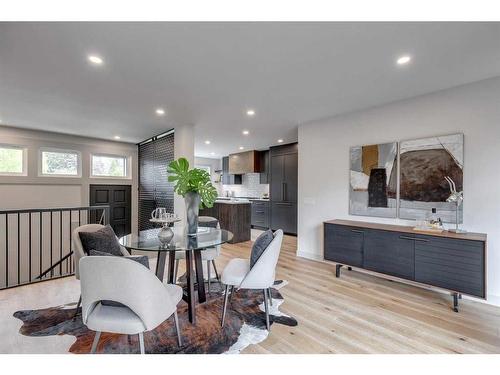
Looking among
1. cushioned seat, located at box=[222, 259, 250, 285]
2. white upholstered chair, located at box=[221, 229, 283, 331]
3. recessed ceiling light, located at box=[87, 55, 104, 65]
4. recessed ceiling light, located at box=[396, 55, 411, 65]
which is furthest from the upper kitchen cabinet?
recessed ceiling light, located at box=[87, 55, 104, 65]

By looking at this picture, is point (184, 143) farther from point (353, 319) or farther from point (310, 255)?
point (353, 319)

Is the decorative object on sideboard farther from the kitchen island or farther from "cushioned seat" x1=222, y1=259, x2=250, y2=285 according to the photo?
the kitchen island

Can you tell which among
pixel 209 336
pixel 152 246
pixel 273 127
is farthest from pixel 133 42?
pixel 273 127

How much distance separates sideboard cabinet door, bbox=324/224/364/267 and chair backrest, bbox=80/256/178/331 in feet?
8.72

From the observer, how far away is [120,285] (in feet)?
4.70

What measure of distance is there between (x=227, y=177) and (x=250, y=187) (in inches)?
41.4

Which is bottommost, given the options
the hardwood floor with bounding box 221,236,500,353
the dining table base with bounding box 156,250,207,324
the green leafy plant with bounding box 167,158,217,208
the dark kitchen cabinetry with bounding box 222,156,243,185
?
the hardwood floor with bounding box 221,236,500,353

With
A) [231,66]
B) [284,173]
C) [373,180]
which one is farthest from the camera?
[284,173]

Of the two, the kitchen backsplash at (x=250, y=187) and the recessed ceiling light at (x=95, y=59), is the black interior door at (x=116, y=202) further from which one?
the recessed ceiling light at (x=95, y=59)

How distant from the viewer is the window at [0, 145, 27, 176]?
4.98m

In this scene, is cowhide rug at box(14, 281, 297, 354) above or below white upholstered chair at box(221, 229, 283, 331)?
below

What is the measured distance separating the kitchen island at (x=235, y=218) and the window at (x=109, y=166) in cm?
303

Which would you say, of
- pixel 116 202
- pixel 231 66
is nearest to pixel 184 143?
pixel 231 66
